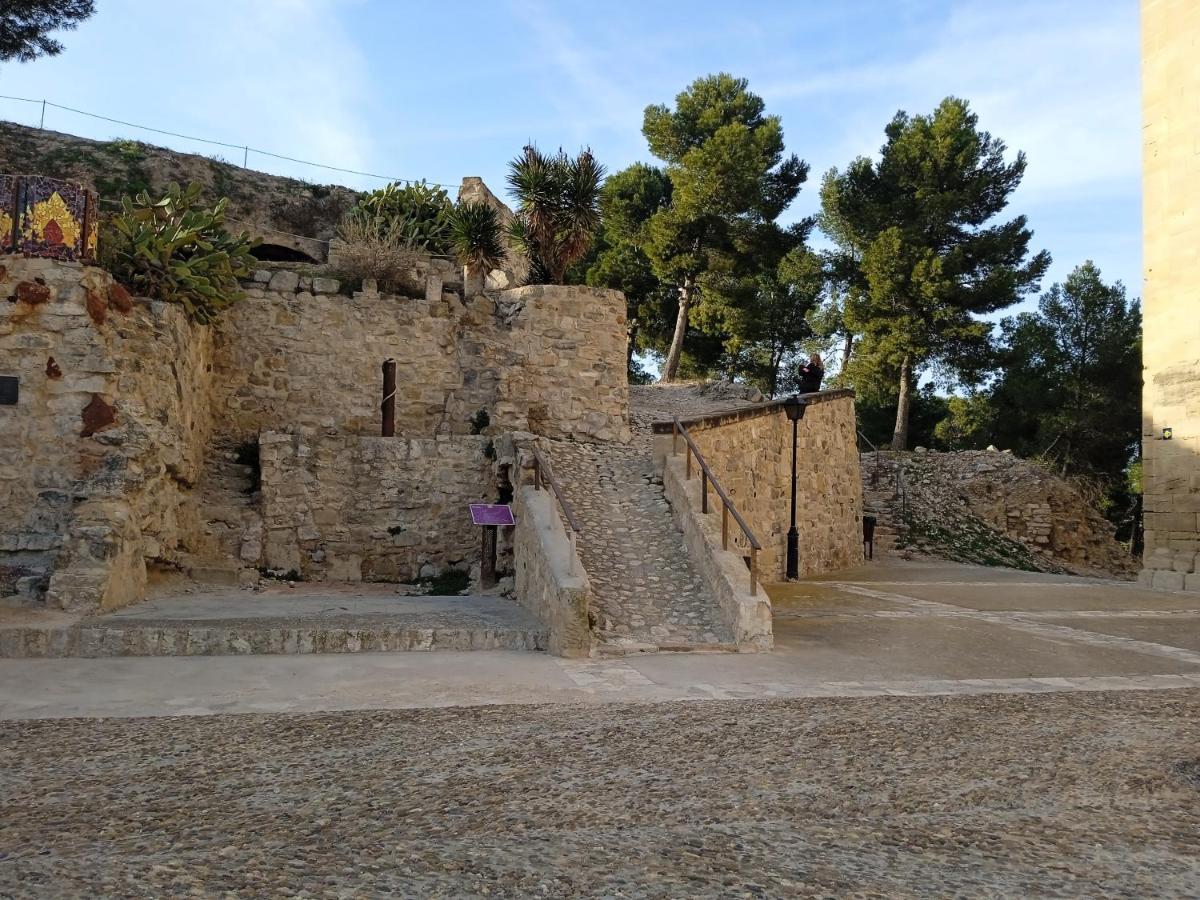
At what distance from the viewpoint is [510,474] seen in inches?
429

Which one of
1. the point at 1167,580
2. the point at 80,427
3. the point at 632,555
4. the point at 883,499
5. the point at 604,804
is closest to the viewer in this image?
the point at 604,804

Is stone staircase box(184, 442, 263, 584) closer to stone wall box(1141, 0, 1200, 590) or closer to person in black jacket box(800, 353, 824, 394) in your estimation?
person in black jacket box(800, 353, 824, 394)

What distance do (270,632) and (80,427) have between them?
348 centimetres

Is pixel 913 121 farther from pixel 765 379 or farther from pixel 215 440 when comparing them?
pixel 215 440

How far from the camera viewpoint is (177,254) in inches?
451

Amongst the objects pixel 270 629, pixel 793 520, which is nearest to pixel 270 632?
pixel 270 629

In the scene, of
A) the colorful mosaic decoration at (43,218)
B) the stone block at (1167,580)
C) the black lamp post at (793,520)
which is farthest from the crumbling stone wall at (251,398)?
the stone block at (1167,580)

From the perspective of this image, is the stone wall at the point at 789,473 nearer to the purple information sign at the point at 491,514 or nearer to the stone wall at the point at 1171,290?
the purple information sign at the point at 491,514

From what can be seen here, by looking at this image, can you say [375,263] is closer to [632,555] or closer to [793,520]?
[632,555]

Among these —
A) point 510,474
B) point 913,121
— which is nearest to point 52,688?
point 510,474

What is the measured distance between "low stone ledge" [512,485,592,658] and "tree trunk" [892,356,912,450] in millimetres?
19433

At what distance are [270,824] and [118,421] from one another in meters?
6.82

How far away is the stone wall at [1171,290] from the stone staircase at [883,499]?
5.76m

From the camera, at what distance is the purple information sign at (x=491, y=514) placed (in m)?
9.94
